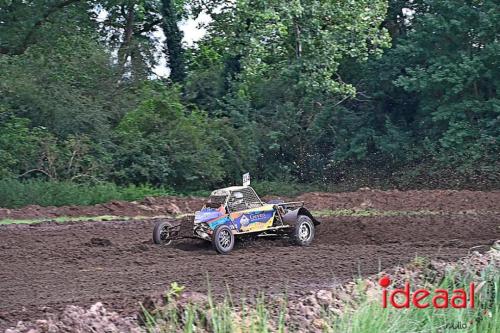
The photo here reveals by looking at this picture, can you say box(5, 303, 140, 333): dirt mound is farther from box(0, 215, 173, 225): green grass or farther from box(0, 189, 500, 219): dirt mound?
box(0, 189, 500, 219): dirt mound

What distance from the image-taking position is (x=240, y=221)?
18859mm

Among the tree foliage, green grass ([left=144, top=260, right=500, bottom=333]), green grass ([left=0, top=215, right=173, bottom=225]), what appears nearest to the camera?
green grass ([left=144, top=260, right=500, bottom=333])

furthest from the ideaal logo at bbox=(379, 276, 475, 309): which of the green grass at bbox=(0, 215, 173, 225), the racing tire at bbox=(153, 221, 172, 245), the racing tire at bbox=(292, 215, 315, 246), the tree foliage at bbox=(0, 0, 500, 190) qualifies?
the tree foliage at bbox=(0, 0, 500, 190)

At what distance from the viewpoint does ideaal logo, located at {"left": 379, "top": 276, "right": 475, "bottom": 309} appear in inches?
329

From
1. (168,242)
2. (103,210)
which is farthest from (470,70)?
(168,242)

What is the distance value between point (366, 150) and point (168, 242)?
2217 cm

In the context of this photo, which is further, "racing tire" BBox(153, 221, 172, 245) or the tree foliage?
the tree foliage

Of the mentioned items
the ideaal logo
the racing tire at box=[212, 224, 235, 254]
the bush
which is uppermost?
the bush

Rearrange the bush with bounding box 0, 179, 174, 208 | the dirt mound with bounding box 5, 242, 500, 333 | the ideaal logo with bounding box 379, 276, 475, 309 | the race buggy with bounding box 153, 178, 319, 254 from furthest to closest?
the bush with bounding box 0, 179, 174, 208
the race buggy with bounding box 153, 178, 319, 254
the ideaal logo with bounding box 379, 276, 475, 309
the dirt mound with bounding box 5, 242, 500, 333

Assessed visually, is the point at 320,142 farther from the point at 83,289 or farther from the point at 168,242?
the point at 83,289

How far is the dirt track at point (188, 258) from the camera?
42.6 feet

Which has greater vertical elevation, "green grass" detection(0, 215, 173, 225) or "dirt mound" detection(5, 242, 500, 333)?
"green grass" detection(0, 215, 173, 225)

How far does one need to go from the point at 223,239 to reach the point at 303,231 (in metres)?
2.04

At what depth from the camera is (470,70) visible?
122 ft
